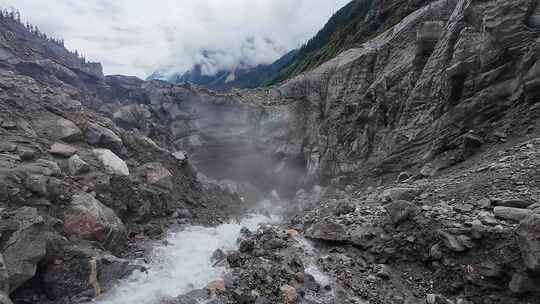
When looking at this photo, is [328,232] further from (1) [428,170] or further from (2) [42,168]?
(2) [42,168]

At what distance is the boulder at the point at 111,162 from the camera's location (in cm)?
1532

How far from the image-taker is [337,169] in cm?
2491

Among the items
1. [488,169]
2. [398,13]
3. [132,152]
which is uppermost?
[398,13]

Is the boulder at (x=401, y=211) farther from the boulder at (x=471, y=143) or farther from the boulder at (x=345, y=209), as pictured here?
the boulder at (x=471, y=143)

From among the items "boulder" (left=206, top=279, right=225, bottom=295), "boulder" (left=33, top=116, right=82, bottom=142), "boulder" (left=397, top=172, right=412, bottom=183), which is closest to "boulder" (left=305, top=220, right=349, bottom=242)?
"boulder" (left=206, top=279, right=225, bottom=295)

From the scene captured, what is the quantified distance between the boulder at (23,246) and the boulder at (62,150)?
235 inches

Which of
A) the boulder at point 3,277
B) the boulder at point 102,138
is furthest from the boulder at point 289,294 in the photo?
the boulder at point 102,138

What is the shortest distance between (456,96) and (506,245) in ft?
32.9

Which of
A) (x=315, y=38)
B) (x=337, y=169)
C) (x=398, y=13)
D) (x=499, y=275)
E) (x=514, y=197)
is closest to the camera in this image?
(x=499, y=275)

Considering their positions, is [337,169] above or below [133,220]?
above

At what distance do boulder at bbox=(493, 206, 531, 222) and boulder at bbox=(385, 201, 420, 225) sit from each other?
7.38 ft

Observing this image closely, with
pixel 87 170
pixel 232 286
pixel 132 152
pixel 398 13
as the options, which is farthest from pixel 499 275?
pixel 398 13

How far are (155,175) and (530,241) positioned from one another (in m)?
18.3

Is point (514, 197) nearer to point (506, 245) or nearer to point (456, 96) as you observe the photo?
point (506, 245)
